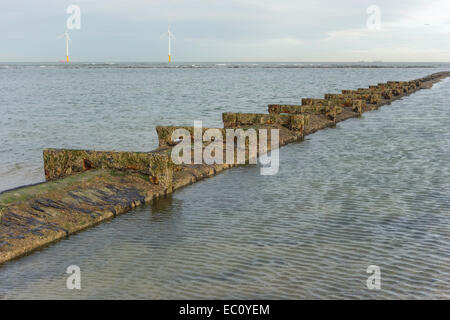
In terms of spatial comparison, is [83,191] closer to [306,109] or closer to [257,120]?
[257,120]

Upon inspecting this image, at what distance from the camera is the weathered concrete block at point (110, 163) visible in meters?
10.7

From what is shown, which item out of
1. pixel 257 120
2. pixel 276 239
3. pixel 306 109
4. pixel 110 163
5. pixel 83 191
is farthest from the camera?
pixel 306 109

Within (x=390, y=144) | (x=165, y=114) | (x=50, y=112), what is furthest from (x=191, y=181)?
(x=50, y=112)

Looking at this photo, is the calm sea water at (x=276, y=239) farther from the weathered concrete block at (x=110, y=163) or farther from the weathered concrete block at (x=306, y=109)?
the weathered concrete block at (x=306, y=109)

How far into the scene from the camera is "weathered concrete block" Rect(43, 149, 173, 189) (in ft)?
35.1

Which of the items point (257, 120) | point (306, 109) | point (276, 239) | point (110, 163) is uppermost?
point (306, 109)

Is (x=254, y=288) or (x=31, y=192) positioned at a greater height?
(x=31, y=192)

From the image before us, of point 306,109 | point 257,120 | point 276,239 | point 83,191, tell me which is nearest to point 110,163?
point 83,191

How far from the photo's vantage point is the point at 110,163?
36.3ft

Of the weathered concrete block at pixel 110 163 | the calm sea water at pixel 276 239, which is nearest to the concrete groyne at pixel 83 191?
the weathered concrete block at pixel 110 163

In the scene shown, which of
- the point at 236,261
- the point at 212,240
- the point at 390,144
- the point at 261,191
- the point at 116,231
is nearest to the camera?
the point at 236,261

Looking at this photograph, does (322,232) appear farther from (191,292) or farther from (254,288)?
(191,292)

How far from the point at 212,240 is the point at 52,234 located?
8.68 feet

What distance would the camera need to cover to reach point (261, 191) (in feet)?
35.7
